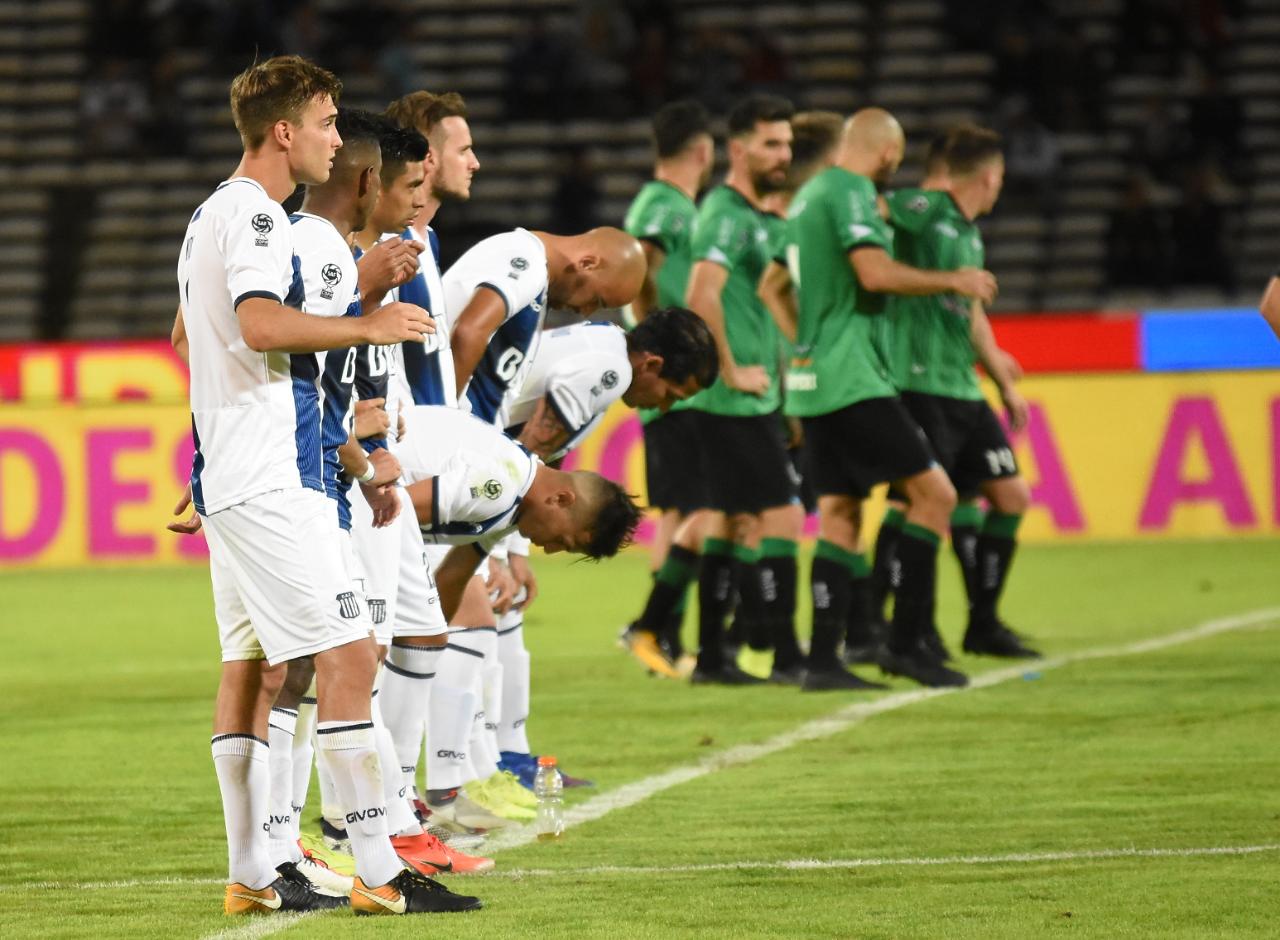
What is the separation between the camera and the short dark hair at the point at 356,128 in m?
5.30

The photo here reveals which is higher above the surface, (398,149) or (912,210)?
(398,149)

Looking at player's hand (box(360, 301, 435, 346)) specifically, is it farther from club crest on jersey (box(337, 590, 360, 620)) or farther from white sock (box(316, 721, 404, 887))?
white sock (box(316, 721, 404, 887))

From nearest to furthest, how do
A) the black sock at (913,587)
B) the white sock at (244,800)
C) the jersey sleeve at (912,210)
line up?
the white sock at (244,800) < the black sock at (913,587) < the jersey sleeve at (912,210)

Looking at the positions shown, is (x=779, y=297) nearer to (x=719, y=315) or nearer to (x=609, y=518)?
(x=719, y=315)

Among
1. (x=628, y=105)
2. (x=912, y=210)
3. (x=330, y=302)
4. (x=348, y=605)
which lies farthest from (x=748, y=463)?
(x=628, y=105)

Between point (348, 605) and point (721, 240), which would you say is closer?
point (348, 605)

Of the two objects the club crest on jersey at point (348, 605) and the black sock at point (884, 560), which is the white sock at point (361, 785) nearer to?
the club crest on jersey at point (348, 605)

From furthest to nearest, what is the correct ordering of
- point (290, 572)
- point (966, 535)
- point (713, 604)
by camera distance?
point (966, 535) < point (713, 604) < point (290, 572)

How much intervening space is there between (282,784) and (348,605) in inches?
27.6

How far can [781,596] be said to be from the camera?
30.7 ft

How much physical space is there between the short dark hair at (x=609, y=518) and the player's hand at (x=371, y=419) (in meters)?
0.66

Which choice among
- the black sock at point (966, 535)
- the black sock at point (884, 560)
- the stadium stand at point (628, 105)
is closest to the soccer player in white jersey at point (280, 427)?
the black sock at point (884, 560)

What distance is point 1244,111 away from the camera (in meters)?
20.7

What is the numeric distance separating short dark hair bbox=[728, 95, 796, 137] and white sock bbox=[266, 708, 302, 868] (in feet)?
16.4
